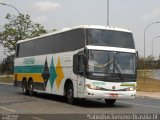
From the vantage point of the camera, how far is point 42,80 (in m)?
26.2

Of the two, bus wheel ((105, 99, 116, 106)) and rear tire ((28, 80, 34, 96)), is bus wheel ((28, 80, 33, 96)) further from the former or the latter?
bus wheel ((105, 99, 116, 106))

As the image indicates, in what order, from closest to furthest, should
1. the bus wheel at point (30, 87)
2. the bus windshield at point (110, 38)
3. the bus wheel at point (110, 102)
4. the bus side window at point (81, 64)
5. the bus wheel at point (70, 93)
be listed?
the bus side window at point (81, 64) → the bus windshield at point (110, 38) → the bus wheel at point (70, 93) → the bus wheel at point (110, 102) → the bus wheel at point (30, 87)

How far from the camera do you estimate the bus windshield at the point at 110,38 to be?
20.4m

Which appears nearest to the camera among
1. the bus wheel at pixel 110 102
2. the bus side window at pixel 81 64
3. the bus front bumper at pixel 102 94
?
the bus front bumper at pixel 102 94

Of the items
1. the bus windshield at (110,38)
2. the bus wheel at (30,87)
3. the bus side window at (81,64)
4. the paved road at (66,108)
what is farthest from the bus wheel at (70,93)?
the bus wheel at (30,87)

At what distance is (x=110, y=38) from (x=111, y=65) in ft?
4.55

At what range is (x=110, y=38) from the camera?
20.7 metres

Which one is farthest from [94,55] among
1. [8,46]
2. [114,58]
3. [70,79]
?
[8,46]

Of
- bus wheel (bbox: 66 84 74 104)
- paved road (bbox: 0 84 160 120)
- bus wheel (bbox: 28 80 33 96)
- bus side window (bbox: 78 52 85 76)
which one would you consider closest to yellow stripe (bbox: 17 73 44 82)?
bus wheel (bbox: 28 80 33 96)

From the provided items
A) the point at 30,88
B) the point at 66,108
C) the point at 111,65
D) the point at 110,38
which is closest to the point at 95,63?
the point at 111,65

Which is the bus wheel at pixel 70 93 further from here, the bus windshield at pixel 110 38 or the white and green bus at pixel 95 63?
the bus windshield at pixel 110 38

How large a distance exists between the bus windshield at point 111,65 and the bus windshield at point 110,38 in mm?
494

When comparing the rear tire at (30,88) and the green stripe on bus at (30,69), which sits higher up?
the green stripe on bus at (30,69)

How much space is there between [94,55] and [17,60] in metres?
12.4
